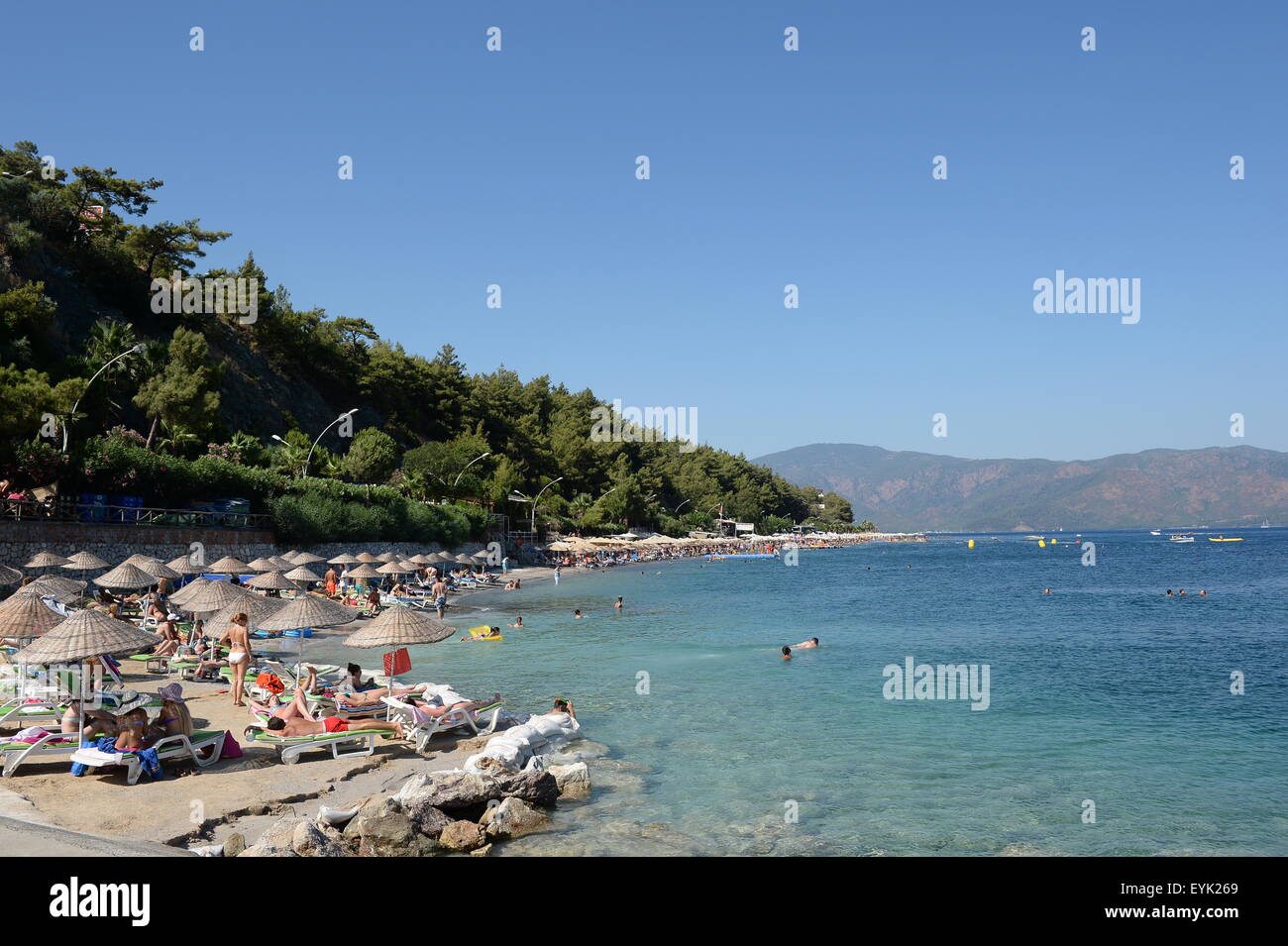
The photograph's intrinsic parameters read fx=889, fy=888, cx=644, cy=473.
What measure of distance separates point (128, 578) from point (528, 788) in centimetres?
1682

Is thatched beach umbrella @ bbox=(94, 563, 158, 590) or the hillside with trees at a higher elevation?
the hillside with trees

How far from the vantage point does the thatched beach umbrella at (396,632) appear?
14305 mm

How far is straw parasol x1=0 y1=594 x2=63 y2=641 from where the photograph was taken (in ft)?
42.0

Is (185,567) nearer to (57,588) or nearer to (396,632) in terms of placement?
(57,588)

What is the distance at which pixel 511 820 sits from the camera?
1057 cm

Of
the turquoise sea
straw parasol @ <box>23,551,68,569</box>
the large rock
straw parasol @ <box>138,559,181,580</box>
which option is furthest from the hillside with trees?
the large rock

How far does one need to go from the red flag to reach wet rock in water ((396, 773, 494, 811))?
4546 mm

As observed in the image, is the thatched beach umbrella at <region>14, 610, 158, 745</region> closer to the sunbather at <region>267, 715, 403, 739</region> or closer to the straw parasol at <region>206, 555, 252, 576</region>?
the sunbather at <region>267, 715, 403, 739</region>

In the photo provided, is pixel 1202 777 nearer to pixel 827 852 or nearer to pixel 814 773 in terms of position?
pixel 814 773

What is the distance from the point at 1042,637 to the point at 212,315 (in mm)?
67266

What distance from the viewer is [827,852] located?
10.3 m
